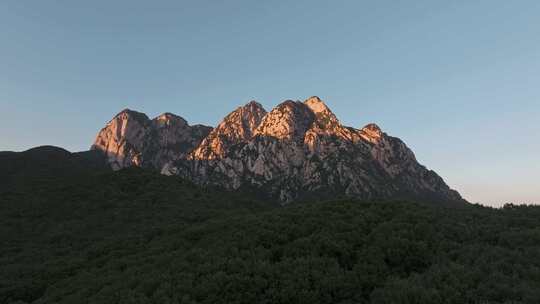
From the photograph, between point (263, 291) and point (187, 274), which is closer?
point (263, 291)

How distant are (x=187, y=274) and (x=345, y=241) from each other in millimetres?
7626

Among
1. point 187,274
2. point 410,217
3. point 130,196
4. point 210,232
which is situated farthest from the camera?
point 130,196

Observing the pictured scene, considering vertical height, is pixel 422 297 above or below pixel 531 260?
below

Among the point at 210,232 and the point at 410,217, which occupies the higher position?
the point at 410,217

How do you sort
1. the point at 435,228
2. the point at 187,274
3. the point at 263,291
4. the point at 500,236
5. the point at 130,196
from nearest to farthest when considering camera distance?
the point at 263,291 → the point at 187,274 → the point at 500,236 → the point at 435,228 → the point at 130,196

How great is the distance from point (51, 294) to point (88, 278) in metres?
1.83

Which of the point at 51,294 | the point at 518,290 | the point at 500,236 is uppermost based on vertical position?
the point at 500,236

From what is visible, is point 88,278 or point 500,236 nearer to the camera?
point 500,236

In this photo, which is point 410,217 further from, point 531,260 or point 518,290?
point 518,290

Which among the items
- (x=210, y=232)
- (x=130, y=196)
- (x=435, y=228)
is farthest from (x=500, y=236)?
(x=130, y=196)

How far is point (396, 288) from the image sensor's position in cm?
1202

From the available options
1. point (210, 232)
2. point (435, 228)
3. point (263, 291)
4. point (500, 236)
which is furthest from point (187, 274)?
point (500, 236)

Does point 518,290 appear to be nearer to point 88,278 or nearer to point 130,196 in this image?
point 88,278

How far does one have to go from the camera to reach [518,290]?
10.9m
